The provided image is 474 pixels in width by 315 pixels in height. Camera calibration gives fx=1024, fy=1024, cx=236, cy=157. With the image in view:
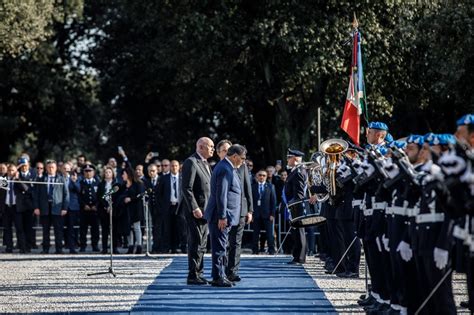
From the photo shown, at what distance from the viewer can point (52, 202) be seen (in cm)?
2777

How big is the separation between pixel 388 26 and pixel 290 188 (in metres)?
13.7

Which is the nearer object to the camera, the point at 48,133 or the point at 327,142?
the point at 327,142

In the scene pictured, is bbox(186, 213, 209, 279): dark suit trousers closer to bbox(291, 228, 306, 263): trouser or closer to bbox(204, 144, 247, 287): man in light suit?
bbox(204, 144, 247, 287): man in light suit

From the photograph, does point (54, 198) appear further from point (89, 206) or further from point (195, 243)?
point (195, 243)

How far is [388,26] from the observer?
34.0 m

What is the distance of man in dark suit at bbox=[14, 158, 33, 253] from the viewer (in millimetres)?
27750

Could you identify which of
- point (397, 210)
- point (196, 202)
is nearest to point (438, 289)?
point (397, 210)

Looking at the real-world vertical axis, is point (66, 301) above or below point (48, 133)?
below

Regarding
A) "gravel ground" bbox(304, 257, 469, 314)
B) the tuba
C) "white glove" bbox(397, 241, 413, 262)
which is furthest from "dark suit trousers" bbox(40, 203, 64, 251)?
"white glove" bbox(397, 241, 413, 262)

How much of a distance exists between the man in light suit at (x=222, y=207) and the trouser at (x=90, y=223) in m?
12.0

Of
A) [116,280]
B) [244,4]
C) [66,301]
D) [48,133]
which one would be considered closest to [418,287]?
[66,301]

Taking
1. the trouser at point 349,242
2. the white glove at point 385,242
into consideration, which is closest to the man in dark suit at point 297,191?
the trouser at point 349,242

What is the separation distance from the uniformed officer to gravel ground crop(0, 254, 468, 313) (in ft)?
11.1

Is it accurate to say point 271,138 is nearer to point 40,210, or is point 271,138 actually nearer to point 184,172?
point 40,210
